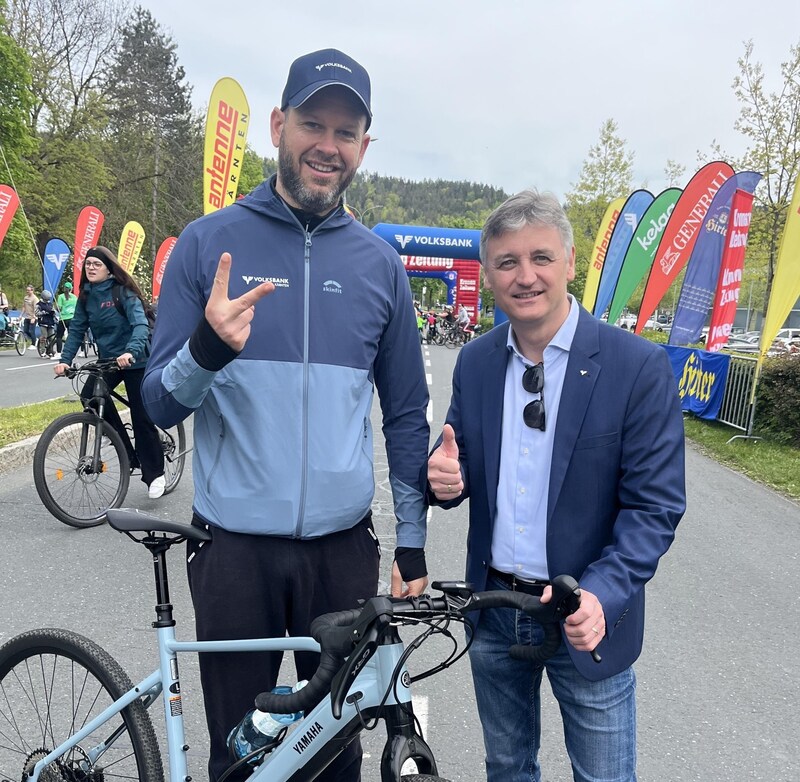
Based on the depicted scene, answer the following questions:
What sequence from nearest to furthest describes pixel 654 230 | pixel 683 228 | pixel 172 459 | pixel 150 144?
pixel 172 459 < pixel 683 228 < pixel 654 230 < pixel 150 144

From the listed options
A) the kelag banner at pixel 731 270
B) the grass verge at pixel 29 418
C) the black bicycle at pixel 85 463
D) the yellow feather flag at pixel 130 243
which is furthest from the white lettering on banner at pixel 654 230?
the black bicycle at pixel 85 463

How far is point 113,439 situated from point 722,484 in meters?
6.09

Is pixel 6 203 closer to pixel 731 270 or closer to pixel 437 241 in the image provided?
pixel 731 270

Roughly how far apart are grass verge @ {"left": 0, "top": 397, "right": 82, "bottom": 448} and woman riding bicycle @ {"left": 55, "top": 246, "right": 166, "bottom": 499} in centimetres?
223

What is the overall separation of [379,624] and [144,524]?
2.56 feet

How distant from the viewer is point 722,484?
7.41 metres

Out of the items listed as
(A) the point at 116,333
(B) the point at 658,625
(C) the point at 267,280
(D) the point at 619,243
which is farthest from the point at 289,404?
(D) the point at 619,243

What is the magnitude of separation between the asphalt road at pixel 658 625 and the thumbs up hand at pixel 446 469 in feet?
1.97

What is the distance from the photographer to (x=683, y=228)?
42.6 ft

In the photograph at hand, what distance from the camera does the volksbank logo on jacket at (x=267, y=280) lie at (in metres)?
1.86

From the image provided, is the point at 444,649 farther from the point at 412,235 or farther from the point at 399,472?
the point at 412,235

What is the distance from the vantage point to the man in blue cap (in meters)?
1.83

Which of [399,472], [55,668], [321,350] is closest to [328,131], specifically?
[321,350]

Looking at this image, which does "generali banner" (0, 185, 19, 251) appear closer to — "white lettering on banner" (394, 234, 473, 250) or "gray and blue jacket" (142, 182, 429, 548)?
"gray and blue jacket" (142, 182, 429, 548)
